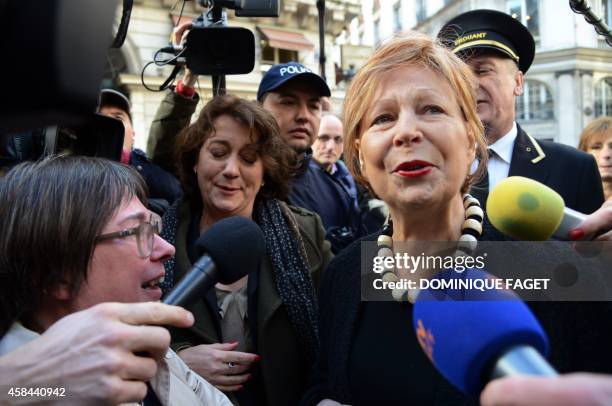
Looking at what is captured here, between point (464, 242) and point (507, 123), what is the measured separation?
1206 millimetres

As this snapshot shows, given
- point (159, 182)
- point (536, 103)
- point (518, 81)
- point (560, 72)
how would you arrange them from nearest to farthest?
point (518, 81)
point (159, 182)
point (560, 72)
point (536, 103)

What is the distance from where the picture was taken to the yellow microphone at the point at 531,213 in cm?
123

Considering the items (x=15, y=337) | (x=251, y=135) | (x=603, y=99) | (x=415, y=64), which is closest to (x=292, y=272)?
(x=251, y=135)

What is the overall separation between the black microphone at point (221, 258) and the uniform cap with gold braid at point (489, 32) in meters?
1.45

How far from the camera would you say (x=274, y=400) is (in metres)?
2.01

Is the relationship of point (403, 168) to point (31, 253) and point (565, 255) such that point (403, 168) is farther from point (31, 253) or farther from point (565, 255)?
point (31, 253)

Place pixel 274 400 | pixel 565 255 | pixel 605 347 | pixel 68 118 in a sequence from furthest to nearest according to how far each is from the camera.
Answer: pixel 274 400 → pixel 565 255 → pixel 605 347 → pixel 68 118

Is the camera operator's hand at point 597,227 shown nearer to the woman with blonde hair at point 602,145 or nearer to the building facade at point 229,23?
the woman with blonde hair at point 602,145

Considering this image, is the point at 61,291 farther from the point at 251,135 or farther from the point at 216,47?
the point at 216,47

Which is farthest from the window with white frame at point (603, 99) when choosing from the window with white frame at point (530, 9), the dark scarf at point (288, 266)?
the dark scarf at point (288, 266)

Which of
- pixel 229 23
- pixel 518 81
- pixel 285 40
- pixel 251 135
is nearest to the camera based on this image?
pixel 251 135

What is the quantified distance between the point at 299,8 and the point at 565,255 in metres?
17.2

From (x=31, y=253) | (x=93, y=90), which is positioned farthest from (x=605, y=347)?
(x=31, y=253)

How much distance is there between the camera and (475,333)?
768mm
